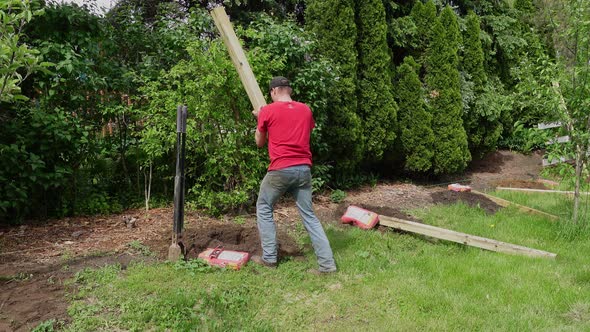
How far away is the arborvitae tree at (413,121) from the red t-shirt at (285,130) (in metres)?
5.73

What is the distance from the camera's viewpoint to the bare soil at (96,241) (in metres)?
3.54

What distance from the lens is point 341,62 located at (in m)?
8.21

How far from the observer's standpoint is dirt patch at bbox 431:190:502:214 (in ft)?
24.0

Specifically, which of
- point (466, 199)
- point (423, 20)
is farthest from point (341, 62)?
point (466, 199)

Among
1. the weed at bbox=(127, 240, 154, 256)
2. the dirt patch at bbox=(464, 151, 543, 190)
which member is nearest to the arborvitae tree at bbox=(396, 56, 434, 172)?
the dirt patch at bbox=(464, 151, 543, 190)

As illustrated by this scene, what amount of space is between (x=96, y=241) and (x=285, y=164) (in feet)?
8.05

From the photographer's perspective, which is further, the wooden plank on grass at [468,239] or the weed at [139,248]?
the wooden plank on grass at [468,239]

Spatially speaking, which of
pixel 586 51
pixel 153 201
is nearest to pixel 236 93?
pixel 153 201

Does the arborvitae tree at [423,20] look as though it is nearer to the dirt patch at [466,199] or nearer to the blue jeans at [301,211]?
the dirt patch at [466,199]

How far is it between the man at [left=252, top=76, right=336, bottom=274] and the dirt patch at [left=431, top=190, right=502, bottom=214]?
387 cm

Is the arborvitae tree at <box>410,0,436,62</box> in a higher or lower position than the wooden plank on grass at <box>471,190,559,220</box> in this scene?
higher

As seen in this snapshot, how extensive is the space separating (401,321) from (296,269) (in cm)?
131

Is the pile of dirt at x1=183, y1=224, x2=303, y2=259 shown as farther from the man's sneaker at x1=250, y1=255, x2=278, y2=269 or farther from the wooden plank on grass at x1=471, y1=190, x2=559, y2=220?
the wooden plank on grass at x1=471, y1=190, x2=559, y2=220

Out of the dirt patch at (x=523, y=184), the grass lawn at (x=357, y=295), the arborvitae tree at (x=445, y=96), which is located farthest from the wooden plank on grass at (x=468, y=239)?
the dirt patch at (x=523, y=184)
